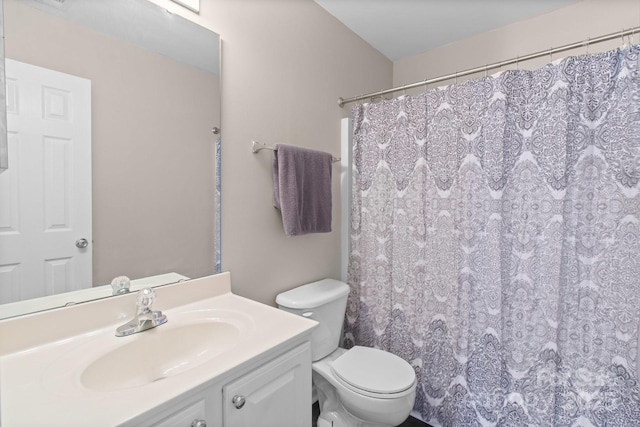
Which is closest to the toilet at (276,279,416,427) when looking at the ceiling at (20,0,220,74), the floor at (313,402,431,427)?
the floor at (313,402,431,427)

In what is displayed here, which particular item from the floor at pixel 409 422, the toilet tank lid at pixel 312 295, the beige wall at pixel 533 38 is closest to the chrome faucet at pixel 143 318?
the toilet tank lid at pixel 312 295

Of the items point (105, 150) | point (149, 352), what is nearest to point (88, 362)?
point (149, 352)

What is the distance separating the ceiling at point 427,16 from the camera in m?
1.78

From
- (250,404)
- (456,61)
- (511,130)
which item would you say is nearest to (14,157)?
(250,404)

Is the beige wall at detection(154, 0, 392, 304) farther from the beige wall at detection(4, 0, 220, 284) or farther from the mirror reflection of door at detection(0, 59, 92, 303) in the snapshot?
the mirror reflection of door at detection(0, 59, 92, 303)

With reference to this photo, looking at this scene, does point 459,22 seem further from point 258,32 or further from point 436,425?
point 436,425

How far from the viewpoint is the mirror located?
86 cm

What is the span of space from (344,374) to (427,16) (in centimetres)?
213

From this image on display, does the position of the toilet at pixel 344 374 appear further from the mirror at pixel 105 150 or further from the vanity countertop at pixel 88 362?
the mirror at pixel 105 150

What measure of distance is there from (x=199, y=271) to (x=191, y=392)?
2.12 ft

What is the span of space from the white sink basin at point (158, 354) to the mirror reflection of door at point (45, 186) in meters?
0.29

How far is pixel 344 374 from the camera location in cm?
143

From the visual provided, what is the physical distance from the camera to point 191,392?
2.24ft

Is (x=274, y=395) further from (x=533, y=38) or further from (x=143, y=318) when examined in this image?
(x=533, y=38)
